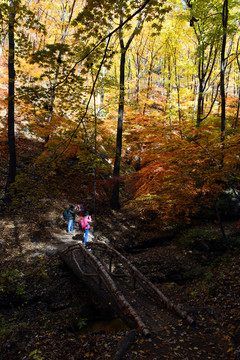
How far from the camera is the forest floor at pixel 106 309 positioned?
3914 millimetres

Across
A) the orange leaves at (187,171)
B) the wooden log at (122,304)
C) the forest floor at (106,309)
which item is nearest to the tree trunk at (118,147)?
the forest floor at (106,309)

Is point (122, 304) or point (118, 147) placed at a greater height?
point (118, 147)

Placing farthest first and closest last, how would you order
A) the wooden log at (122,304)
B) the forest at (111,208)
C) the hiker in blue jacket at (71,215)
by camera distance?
the hiker in blue jacket at (71,215) → the wooden log at (122,304) → the forest at (111,208)

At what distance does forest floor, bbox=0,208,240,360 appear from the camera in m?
3.91

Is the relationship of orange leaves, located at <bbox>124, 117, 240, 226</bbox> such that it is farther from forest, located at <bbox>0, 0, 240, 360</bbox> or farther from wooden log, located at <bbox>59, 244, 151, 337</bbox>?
wooden log, located at <bbox>59, 244, 151, 337</bbox>

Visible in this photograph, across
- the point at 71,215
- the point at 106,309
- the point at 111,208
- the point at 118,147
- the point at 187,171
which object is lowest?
the point at 106,309

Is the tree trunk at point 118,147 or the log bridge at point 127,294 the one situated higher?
the tree trunk at point 118,147

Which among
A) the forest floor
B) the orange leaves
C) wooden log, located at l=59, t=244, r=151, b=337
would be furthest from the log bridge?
the orange leaves

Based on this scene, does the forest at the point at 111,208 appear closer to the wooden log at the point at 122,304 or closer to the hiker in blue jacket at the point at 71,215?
the wooden log at the point at 122,304

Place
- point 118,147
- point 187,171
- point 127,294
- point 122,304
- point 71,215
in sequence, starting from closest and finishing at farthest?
point 122,304, point 127,294, point 187,171, point 71,215, point 118,147

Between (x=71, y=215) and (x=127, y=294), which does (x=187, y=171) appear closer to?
(x=127, y=294)

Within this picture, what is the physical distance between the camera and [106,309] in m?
6.26

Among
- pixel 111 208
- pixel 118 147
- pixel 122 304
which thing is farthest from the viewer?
pixel 111 208

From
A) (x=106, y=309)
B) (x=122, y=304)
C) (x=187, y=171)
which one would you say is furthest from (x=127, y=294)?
(x=187, y=171)
